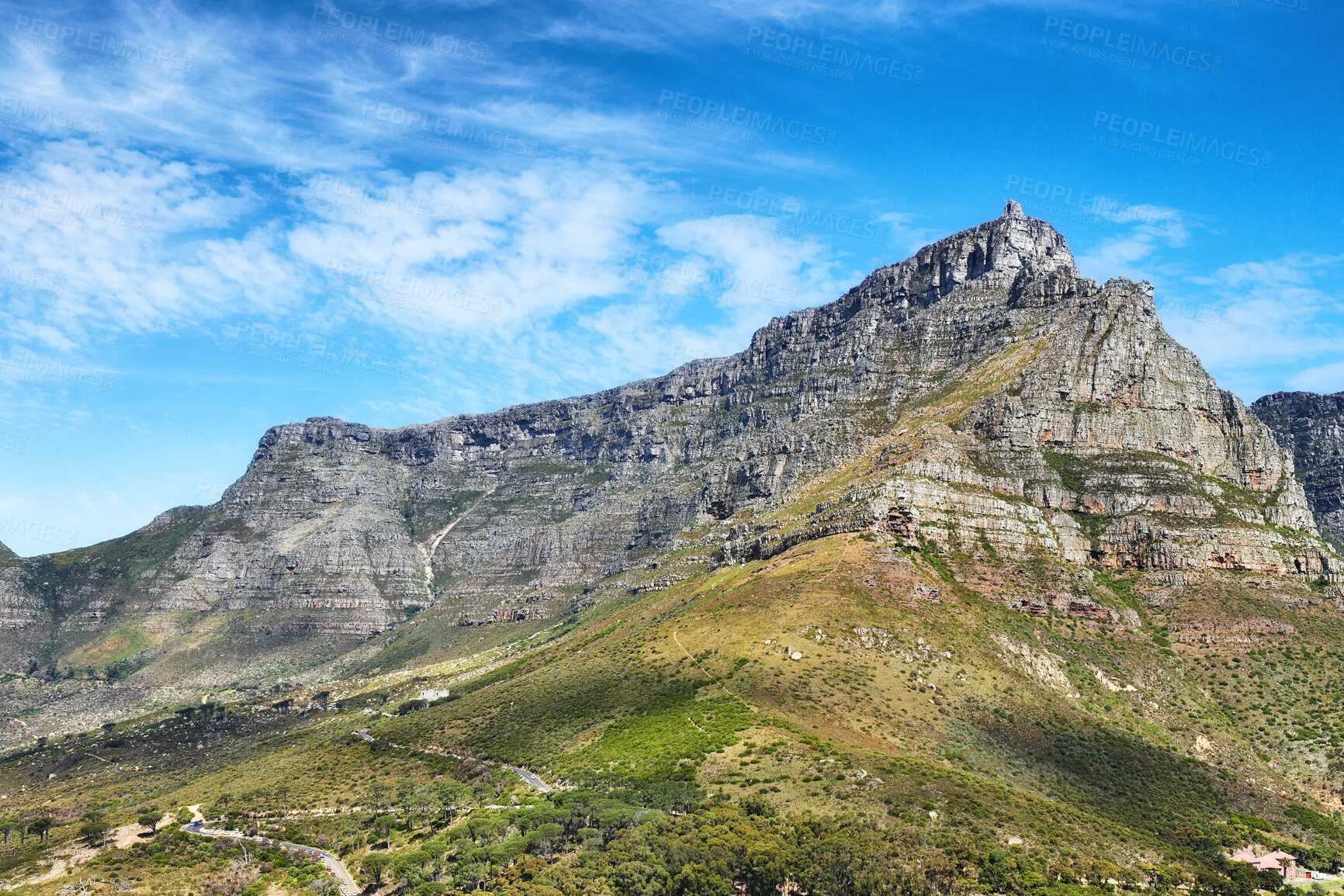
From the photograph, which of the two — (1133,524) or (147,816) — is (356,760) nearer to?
(147,816)

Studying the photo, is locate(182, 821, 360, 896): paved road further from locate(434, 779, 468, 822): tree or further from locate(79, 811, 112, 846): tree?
locate(434, 779, 468, 822): tree

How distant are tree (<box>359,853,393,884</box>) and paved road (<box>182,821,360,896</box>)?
1.35 m

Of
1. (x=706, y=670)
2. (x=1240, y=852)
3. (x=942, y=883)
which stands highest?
(x=706, y=670)

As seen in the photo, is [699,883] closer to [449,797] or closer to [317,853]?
[449,797]

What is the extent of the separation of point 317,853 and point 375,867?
10.8 m

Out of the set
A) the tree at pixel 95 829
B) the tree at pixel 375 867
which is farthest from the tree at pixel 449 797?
the tree at pixel 95 829

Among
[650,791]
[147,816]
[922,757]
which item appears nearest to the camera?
[650,791]

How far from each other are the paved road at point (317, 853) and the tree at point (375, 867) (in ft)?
4.42

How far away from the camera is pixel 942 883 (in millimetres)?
63875

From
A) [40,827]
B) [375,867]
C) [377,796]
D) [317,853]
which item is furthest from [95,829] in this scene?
[375,867]

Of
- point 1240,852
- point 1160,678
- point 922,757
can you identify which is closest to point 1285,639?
point 1160,678

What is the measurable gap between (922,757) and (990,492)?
69749 mm

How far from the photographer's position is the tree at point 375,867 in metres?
79.6

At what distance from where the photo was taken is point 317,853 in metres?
87.9
